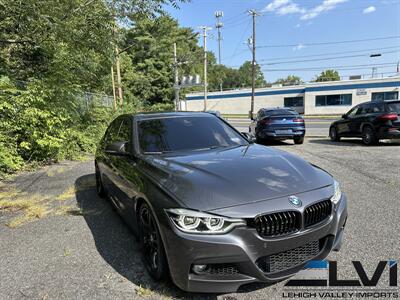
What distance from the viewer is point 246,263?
8.45 ft

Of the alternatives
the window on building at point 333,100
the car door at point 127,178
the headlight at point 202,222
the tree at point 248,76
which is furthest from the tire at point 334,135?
the tree at point 248,76

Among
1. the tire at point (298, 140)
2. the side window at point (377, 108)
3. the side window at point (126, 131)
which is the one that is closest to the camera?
the side window at point (126, 131)

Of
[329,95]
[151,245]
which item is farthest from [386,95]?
[151,245]

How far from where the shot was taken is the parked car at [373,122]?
11.4m

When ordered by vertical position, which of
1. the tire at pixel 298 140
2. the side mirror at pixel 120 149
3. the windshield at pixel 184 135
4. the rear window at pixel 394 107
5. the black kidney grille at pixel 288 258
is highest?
the rear window at pixel 394 107

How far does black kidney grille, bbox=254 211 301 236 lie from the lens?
2639 millimetres

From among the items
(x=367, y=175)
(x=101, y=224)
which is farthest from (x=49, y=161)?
(x=367, y=175)

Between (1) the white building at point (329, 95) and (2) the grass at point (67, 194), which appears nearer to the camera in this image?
(2) the grass at point (67, 194)

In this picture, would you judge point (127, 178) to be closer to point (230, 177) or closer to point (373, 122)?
point (230, 177)

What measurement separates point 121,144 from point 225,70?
132423mm

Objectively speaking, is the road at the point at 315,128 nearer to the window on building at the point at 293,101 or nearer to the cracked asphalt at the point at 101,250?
the cracked asphalt at the point at 101,250

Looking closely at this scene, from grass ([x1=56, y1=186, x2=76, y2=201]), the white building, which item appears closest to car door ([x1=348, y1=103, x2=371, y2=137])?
grass ([x1=56, y1=186, x2=76, y2=201])

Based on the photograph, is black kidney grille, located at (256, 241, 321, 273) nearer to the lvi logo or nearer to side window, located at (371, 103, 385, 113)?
the lvi logo

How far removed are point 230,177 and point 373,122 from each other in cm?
1070
